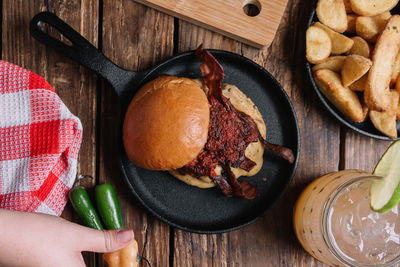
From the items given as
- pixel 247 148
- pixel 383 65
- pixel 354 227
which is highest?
pixel 383 65

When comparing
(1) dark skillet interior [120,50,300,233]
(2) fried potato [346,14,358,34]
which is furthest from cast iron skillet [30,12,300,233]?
(2) fried potato [346,14,358,34]

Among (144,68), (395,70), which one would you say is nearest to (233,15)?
(144,68)

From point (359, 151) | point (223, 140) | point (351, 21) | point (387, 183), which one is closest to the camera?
point (387, 183)

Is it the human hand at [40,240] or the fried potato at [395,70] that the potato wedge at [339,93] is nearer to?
the fried potato at [395,70]

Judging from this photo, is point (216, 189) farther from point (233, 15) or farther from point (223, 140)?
point (233, 15)

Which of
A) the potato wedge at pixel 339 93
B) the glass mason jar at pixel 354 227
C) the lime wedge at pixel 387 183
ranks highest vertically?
the potato wedge at pixel 339 93

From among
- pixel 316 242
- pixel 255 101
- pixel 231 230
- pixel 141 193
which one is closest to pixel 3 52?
pixel 141 193

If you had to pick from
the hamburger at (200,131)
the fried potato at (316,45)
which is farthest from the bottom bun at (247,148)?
the fried potato at (316,45)

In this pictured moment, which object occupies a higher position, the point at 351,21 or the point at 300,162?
the point at 351,21
